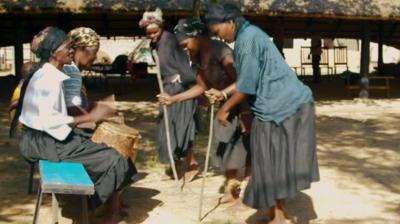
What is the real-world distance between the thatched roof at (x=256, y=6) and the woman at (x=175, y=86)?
6754 mm

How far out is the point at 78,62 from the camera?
481 cm

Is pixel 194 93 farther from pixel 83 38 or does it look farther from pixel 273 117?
pixel 273 117

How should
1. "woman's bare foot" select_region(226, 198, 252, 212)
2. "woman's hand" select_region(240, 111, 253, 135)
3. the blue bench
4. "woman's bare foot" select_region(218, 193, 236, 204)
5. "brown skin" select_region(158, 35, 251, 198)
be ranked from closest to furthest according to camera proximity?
the blue bench < "woman's hand" select_region(240, 111, 253, 135) < "brown skin" select_region(158, 35, 251, 198) < "woman's bare foot" select_region(226, 198, 252, 212) < "woman's bare foot" select_region(218, 193, 236, 204)

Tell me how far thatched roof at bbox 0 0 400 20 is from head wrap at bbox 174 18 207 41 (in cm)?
715

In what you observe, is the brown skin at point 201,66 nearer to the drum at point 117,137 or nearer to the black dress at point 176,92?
the black dress at point 176,92

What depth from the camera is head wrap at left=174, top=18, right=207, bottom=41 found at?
5.33 metres

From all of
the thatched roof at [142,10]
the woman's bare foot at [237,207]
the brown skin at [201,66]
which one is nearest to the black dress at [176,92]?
the brown skin at [201,66]

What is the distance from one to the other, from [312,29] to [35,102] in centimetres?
1442

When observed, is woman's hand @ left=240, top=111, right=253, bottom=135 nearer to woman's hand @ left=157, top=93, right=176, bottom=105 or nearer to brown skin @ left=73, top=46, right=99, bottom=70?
woman's hand @ left=157, top=93, right=176, bottom=105

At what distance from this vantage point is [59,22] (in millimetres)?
14766

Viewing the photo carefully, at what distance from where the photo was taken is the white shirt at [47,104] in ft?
13.3

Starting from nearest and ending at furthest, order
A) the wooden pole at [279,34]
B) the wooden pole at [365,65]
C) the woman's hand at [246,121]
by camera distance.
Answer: the woman's hand at [246,121], the wooden pole at [365,65], the wooden pole at [279,34]

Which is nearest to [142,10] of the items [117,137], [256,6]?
[256,6]

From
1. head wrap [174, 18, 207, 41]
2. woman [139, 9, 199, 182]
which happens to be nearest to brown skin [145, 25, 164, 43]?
Result: woman [139, 9, 199, 182]
